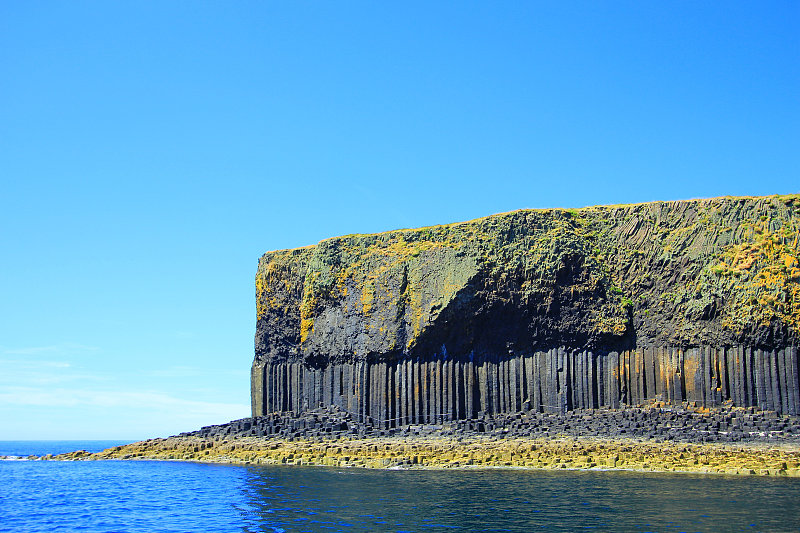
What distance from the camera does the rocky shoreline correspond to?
106 ft

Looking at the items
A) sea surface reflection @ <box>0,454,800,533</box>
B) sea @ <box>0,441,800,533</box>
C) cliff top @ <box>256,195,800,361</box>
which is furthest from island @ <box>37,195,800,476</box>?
sea surface reflection @ <box>0,454,800,533</box>

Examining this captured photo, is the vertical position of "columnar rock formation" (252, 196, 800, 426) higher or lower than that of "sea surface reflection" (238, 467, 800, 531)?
higher

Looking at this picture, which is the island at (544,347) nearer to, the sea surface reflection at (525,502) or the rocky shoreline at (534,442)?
the rocky shoreline at (534,442)

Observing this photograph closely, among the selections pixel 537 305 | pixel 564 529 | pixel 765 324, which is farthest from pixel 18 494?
pixel 765 324

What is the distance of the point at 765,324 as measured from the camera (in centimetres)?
3753

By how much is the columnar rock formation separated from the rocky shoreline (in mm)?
1532

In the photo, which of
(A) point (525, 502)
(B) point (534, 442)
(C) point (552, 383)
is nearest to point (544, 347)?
(C) point (552, 383)

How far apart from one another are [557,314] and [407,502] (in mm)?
21992

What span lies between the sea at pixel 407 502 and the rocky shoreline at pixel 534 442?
6.21 ft

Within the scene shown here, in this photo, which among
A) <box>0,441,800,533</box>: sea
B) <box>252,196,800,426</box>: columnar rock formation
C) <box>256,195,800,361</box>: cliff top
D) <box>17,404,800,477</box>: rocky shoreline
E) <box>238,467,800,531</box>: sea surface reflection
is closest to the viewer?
<box>238,467,800,531</box>: sea surface reflection

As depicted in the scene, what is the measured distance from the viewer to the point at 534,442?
37.9 metres

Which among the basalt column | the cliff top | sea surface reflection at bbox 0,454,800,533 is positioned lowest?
sea surface reflection at bbox 0,454,800,533

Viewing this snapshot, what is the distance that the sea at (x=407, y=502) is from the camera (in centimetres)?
2045

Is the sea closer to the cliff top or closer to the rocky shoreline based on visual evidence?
the rocky shoreline
